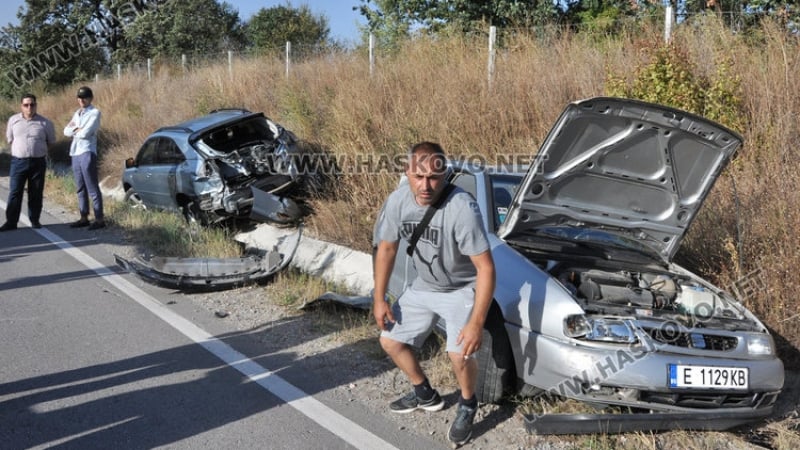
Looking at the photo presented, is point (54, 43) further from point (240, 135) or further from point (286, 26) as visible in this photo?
point (240, 135)

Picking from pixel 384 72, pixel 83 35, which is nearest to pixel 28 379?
pixel 384 72

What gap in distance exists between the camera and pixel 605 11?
14758 millimetres

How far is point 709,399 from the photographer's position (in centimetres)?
376

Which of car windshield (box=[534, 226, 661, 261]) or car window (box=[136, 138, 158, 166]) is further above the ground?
car window (box=[136, 138, 158, 166])

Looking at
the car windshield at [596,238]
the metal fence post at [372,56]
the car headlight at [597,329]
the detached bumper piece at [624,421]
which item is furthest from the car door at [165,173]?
the detached bumper piece at [624,421]

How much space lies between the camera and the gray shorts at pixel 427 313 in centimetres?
381

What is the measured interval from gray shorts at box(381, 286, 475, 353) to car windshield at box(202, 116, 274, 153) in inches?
255

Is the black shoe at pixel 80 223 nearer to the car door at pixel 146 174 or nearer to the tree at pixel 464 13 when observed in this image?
the car door at pixel 146 174

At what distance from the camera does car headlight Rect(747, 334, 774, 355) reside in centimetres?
393

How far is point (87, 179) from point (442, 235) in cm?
771

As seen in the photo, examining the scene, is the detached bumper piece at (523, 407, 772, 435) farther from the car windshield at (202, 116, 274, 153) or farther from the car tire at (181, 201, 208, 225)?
the car windshield at (202, 116, 274, 153)

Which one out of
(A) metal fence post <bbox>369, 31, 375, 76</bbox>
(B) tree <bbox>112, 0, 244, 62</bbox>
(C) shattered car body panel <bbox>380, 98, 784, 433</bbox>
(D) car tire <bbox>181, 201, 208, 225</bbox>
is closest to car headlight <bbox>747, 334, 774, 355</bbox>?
(C) shattered car body panel <bbox>380, 98, 784, 433</bbox>

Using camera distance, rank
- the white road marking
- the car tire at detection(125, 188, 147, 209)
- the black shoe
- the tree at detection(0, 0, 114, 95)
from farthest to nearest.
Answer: the tree at detection(0, 0, 114, 95) → the car tire at detection(125, 188, 147, 209) → the black shoe → the white road marking

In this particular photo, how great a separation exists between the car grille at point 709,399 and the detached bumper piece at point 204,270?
14.3ft
